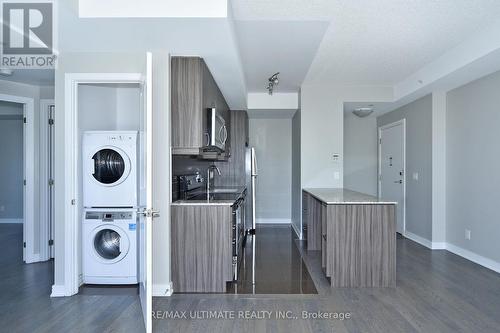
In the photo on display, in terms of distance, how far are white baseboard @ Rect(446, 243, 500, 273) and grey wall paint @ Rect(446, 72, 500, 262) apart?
49 mm

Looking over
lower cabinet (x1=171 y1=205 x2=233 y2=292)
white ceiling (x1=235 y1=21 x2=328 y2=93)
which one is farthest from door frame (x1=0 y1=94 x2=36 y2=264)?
white ceiling (x1=235 y1=21 x2=328 y2=93)

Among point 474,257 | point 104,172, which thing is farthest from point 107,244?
point 474,257

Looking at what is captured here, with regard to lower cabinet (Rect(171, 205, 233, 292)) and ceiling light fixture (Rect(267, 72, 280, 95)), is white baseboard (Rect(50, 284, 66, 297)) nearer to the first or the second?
lower cabinet (Rect(171, 205, 233, 292))

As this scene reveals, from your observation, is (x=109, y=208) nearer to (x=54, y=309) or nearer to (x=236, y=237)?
(x=54, y=309)

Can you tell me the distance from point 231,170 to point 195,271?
125 inches

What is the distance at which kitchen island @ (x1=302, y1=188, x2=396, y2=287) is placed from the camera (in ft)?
10.6

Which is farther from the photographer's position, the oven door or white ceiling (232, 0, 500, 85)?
the oven door

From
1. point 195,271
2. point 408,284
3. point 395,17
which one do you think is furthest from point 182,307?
point 395,17

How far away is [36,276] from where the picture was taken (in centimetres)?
361

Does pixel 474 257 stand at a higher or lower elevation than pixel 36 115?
lower

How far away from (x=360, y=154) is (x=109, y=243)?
5.17 metres

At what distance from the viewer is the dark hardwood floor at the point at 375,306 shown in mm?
2439

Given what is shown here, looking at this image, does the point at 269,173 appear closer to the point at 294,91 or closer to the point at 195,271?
the point at 294,91

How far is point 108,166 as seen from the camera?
3.38 m
